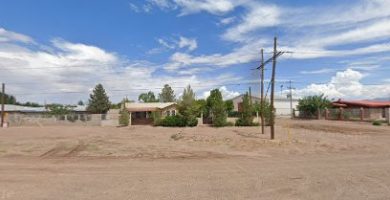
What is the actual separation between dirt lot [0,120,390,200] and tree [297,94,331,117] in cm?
5043

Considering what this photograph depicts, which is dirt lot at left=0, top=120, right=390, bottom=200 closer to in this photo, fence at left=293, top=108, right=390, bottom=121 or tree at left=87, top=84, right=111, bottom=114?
fence at left=293, top=108, right=390, bottom=121

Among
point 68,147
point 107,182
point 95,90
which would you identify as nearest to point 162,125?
point 68,147

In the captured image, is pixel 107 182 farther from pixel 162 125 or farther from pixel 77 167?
pixel 162 125

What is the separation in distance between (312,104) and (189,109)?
99.2 ft

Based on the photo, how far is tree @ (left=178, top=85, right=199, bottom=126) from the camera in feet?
171

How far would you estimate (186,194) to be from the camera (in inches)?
413

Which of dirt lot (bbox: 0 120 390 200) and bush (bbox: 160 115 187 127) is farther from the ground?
bush (bbox: 160 115 187 127)

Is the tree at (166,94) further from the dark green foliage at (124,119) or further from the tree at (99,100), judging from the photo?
the dark green foliage at (124,119)

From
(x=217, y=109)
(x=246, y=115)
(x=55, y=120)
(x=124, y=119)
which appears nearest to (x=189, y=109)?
(x=217, y=109)

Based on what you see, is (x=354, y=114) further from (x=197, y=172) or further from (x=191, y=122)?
(x=197, y=172)

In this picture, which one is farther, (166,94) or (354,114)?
(166,94)

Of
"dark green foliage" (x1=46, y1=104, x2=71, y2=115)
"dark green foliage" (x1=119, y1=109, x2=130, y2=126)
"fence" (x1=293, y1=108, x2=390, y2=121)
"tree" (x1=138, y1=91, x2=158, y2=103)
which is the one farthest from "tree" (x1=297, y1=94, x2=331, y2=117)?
"tree" (x1=138, y1=91, x2=158, y2=103)

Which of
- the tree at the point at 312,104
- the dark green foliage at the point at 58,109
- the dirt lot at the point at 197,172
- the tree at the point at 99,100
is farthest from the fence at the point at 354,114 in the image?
the tree at the point at 99,100

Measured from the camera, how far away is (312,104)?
7344 cm
